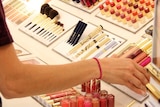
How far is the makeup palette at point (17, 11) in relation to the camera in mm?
A: 1556

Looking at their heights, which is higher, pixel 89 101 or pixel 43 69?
pixel 43 69

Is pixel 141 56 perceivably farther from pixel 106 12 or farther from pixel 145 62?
pixel 106 12

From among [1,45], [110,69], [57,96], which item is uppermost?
[1,45]

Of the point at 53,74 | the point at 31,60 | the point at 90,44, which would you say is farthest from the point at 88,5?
the point at 53,74

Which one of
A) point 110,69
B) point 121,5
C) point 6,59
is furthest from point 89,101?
point 121,5

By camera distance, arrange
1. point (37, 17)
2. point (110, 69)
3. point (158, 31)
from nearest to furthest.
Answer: point (158, 31) < point (110, 69) < point (37, 17)

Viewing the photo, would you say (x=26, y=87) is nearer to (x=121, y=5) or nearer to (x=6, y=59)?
(x=6, y=59)

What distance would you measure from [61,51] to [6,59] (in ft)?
1.43

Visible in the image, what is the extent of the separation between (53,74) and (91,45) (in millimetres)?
368

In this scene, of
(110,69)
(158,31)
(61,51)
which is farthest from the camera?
(61,51)

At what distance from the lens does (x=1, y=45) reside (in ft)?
3.09

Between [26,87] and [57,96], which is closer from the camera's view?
[26,87]

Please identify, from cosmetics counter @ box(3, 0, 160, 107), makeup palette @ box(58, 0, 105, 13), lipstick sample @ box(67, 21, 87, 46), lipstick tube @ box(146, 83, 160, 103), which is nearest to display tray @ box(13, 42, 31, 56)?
cosmetics counter @ box(3, 0, 160, 107)

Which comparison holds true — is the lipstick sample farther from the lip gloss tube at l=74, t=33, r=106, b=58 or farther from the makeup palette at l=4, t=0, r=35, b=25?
the makeup palette at l=4, t=0, r=35, b=25
